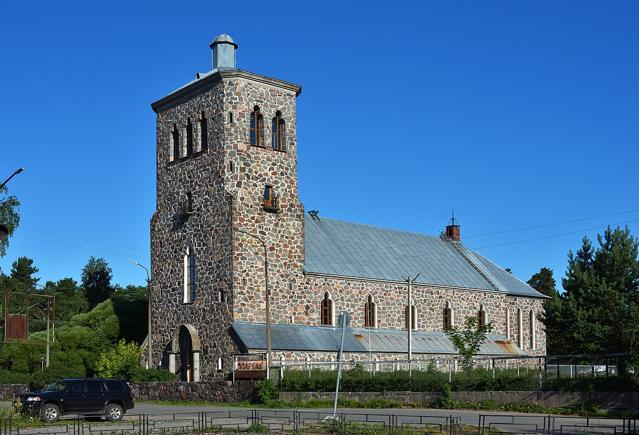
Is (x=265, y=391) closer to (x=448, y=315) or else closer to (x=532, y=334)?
(x=448, y=315)

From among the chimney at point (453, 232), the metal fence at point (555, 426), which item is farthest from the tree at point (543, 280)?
the metal fence at point (555, 426)

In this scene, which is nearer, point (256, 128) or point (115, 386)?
point (115, 386)

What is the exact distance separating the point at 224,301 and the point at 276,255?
4.37 metres

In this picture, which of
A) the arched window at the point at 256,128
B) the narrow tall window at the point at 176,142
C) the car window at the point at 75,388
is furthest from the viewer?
the narrow tall window at the point at 176,142

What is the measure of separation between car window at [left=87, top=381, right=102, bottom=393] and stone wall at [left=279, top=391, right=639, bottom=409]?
1221 centimetres

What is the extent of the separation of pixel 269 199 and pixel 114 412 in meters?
22.2

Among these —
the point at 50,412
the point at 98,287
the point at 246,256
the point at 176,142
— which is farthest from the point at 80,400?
the point at 98,287

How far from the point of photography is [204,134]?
52594mm

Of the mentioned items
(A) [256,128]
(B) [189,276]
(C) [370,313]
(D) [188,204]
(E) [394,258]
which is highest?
(A) [256,128]

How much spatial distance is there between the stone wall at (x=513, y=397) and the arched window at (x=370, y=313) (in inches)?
568

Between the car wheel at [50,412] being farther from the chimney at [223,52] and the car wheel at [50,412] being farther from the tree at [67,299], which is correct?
the tree at [67,299]

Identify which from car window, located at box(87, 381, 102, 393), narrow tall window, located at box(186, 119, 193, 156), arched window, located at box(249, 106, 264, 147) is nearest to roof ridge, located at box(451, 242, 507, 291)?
arched window, located at box(249, 106, 264, 147)

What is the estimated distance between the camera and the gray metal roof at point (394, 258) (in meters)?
56.6

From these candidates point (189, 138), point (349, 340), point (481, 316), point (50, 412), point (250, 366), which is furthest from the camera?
point (481, 316)
